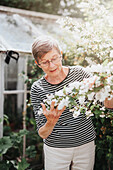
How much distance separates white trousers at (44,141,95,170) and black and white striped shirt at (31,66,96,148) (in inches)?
1.4

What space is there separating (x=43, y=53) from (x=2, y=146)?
4.36 feet

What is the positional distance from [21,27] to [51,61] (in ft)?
6.90

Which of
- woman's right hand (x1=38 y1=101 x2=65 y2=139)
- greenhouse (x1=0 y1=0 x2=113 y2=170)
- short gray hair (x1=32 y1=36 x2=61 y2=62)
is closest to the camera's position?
greenhouse (x1=0 y1=0 x2=113 y2=170)

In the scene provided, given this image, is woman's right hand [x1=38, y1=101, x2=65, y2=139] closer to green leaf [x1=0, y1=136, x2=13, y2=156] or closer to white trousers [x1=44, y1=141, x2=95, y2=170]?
white trousers [x1=44, y1=141, x2=95, y2=170]

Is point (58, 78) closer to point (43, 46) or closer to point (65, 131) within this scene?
point (43, 46)

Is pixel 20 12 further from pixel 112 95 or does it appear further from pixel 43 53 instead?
pixel 112 95

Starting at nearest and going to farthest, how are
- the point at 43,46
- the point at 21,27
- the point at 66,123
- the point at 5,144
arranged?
the point at 43,46
the point at 66,123
the point at 5,144
the point at 21,27

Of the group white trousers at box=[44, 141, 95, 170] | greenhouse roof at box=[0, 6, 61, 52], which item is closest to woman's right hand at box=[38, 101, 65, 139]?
white trousers at box=[44, 141, 95, 170]

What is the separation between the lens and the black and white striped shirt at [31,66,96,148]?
4.50 ft

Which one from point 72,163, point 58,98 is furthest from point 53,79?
point 72,163

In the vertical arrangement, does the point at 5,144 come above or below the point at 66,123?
below

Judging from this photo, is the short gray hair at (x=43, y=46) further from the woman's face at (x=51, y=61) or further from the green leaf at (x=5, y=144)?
the green leaf at (x=5, y=144)

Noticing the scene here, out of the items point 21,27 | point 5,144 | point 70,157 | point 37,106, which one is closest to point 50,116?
point 37,106

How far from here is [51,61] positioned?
49.8 inches
